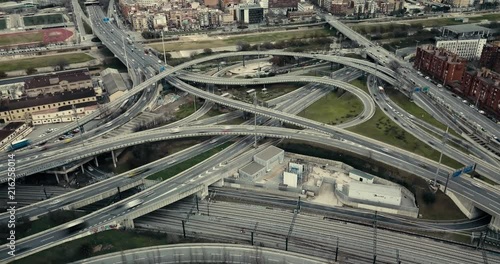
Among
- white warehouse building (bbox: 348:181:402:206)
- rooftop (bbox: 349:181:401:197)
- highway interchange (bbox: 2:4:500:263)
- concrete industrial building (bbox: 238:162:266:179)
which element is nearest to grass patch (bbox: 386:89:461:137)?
highway interchange (bbox: 2:4:500:263)

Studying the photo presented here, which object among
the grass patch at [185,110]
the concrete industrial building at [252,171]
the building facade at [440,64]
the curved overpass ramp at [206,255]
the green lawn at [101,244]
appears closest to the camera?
the green lawn at [101,244]

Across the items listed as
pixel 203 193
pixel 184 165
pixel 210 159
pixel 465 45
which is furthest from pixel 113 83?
pixel 465 45

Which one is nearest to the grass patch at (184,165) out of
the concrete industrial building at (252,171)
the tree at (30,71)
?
the concrete industrial building at (252,171)

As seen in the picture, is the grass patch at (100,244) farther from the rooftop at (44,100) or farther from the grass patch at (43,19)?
the grass patch at (43,19)

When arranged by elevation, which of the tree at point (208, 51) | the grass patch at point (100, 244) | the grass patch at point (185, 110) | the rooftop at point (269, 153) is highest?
the tree at point (208, 51)

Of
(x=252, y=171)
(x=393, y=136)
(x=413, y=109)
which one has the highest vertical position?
(x=413, y=109)

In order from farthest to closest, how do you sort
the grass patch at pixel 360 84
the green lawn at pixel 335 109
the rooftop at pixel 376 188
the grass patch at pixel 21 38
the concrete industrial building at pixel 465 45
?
the grass patch at pixel 21 38, the concrete industrial building at pixel 465 45, the grass patch at pixel 360 84, the green lawn at pixel 335 109, the rooftop at pixel 376 188

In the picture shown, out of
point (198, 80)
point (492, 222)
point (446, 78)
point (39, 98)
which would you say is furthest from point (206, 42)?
point (492, 222)

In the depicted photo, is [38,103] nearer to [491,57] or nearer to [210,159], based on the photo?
[210,159]
